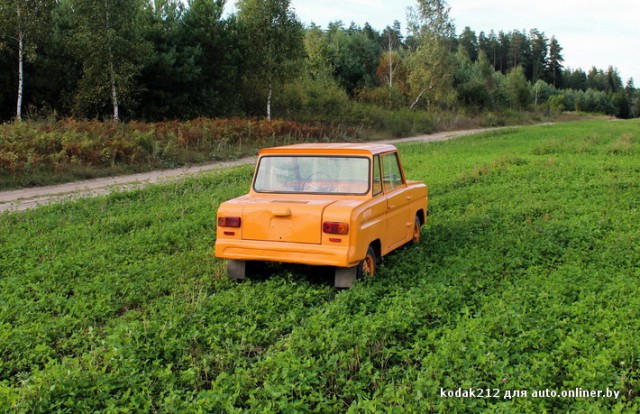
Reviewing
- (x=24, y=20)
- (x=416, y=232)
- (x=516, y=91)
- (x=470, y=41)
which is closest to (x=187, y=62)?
(x=24, y=20)

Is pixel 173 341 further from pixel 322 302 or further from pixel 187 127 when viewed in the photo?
pixel 187 127

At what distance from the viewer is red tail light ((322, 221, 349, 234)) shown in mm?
7117

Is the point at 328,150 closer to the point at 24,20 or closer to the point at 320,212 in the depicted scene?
the point at 320,212

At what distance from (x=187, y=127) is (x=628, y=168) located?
17591 mm

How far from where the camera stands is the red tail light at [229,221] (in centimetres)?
759

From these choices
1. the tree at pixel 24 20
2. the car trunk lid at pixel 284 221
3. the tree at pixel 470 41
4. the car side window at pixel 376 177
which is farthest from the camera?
the tree at pixel 470 41

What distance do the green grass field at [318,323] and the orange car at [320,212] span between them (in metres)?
0.39

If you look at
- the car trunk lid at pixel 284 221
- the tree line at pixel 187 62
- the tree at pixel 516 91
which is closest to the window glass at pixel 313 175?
the car trunk lid at pixel 284 221

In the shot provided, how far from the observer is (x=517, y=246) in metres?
9.16

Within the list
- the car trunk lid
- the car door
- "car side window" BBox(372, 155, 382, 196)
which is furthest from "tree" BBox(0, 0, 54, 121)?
"car side window" BBox(372, 155, 382, 196)

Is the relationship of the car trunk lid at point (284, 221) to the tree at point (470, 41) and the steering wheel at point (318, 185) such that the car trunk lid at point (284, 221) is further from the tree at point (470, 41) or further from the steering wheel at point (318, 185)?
the tree at point (470, 41)

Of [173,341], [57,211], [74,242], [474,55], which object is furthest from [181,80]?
[474,55]

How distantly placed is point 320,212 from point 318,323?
5.43 ft

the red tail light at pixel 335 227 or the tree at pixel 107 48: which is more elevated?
the tree at pixel 107 48
